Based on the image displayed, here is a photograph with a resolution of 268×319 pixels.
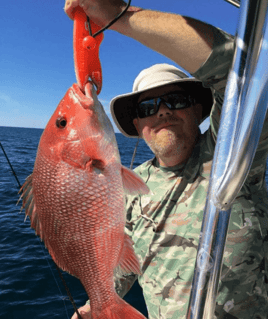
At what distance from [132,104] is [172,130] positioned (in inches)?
27.2

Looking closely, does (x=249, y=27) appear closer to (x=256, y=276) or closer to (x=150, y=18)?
(x=150, y=18)

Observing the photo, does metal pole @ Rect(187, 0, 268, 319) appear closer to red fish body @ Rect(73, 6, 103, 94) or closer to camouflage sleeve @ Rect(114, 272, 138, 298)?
red fish body @ Rect(73, 6, 103, 94)

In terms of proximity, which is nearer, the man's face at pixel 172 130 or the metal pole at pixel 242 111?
the metal pole at pixel 242 111

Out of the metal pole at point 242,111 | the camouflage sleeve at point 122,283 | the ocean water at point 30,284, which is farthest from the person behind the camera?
the ocean water at point 30,284

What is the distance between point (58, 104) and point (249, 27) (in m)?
1.19

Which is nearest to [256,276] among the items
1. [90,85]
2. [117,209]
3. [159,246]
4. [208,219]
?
[159,246]

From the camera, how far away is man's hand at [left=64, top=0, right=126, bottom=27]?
46.8 inches

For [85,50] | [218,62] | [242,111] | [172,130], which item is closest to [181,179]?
[172,130]

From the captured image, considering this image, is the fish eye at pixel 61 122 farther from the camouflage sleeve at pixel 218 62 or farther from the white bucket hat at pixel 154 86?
the white bucket hat at pixel 154 86

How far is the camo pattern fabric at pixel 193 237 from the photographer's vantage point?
1.74 m

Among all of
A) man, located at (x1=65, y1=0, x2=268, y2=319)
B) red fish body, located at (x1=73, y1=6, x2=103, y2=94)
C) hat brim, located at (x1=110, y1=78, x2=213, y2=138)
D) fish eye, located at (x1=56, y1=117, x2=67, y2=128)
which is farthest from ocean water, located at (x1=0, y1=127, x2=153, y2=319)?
red fish body, located at (x1=73, y1=6, x2=103, y2=94)

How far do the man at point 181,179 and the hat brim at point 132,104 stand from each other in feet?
0.04

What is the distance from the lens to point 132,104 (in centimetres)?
278

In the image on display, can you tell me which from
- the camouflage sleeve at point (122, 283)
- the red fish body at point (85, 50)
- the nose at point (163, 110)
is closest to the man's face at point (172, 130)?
the nose at point (163, 110)
